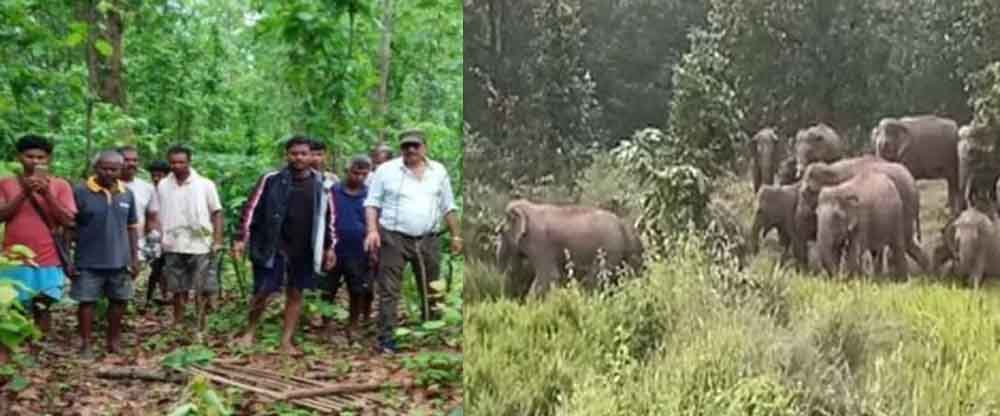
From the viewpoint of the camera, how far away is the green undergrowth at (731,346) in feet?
5.71

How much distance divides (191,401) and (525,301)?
1.45 metres

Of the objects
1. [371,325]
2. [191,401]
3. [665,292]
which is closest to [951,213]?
[665,292]

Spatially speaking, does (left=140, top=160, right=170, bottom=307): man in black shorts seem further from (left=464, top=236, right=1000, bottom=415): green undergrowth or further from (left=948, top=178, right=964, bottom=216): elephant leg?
(left=948, top=178, right=964, bottom=216): elephant leg

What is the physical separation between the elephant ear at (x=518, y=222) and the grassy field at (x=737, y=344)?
0.08 meters


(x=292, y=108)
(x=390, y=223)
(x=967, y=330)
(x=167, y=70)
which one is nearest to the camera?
(x=967, y=330)

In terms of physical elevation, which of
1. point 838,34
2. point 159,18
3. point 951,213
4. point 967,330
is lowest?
point 967,330

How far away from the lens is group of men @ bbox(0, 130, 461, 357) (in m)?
2.95

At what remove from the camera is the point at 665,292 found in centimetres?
186

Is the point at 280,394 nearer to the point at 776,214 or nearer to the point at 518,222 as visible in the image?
the point at 518,222

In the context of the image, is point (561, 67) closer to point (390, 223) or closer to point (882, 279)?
point (882, 279)

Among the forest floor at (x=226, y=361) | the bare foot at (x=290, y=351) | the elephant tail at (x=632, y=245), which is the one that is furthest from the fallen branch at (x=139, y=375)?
the elephant tail at (x=632, y=245)

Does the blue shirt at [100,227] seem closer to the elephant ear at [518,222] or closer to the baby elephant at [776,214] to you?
the elephant ear at [518,222]

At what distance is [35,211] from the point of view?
128 inches

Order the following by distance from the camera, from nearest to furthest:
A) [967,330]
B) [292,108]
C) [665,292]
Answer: [967,330]
[665,292]
[292,108]
